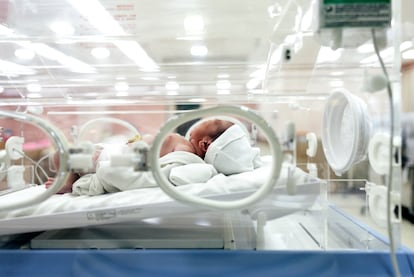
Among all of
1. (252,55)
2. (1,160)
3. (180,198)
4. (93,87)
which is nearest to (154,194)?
(180,198)

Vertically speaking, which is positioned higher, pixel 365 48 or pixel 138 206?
pixel 365 48

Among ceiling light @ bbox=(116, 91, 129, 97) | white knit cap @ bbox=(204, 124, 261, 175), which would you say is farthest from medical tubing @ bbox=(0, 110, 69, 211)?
ceiling light @ bbox=(116, 91, 129, 97)

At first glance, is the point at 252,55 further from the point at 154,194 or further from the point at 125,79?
the point at 154,194

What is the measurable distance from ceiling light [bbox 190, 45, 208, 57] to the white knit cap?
0.52 metres

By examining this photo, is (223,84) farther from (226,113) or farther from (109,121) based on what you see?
(226,113)

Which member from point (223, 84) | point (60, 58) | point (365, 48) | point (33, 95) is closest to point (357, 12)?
point (365, 48)

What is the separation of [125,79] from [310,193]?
901 mm

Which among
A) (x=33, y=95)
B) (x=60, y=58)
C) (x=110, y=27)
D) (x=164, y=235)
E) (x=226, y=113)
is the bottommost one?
(x=164, y=235)

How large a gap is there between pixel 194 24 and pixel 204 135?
59 centimetres

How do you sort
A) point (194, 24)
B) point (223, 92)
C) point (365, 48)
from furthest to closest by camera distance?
point (194, 24) < point (223, 92) < point (365, 48)

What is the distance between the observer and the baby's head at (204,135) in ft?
3.60

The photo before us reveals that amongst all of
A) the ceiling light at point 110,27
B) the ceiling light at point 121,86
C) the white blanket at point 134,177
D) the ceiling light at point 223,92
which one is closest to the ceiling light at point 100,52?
the ceiling light at point 110,27

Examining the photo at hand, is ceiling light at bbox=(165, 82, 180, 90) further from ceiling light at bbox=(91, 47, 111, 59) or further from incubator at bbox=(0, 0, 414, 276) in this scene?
ceiling light at bbox=(91, 47, 111, 59)

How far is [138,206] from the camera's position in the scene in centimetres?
70
